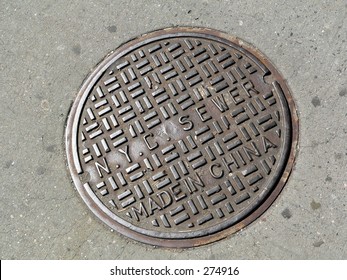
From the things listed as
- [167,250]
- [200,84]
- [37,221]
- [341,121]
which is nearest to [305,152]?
[341,121]

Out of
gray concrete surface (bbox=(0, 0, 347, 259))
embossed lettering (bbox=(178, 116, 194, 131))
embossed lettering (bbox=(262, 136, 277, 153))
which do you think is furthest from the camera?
embossed lettering (bbox=(178, 116, 194, 131))

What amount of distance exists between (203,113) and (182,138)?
23 cm

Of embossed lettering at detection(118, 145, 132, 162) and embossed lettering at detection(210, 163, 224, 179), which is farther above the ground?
embossed lettering at detection(118, 145, 132, 162)

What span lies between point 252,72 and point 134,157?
1024mm

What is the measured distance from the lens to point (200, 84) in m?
3.27

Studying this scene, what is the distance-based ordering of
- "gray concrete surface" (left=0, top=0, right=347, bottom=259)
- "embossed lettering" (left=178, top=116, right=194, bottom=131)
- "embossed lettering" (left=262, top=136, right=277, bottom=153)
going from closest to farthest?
"gray concrete surface" (left=0, top=0, right=347, bottom=259) < "embossed lettering" (left=262, top=136, right=277, bottom=153) < "embossed lettering" (left=178, top=116, right=194, bottom=131)

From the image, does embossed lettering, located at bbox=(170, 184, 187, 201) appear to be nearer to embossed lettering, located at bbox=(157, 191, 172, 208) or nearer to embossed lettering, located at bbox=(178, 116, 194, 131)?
embossed lettering, located at bbox=(157, 191, 172, 208)

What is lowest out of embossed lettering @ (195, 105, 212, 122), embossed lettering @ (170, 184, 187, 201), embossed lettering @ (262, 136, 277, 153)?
embossed lettering @ (262, 136, 277, 153)

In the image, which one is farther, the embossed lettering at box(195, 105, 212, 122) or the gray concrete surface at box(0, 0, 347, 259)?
the embossed lettering at box(195, 105, 212, 122)

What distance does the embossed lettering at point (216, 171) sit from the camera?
3018 mm

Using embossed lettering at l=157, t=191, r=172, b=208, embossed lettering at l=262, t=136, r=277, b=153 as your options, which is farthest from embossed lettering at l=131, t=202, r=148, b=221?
embossed lettering at l=262, t=136, r=277, b=153

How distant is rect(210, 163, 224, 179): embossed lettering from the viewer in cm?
302

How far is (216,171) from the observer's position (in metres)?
3.03

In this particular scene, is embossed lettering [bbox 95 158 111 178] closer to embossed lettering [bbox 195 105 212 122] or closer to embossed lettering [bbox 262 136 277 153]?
embossed lettering [bbox 195 105 212 122]
